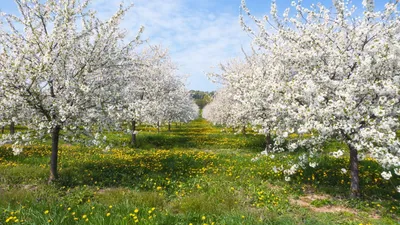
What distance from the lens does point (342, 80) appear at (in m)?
7.76

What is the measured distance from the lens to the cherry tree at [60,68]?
8.28 meters

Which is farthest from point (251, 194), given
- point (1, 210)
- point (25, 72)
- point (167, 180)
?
point (25, 72)

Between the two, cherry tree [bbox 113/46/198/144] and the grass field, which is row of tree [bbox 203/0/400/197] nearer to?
the grass field

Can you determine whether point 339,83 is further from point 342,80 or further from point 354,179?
point 354,179

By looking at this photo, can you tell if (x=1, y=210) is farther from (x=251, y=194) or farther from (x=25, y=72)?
(x=251, y=194)

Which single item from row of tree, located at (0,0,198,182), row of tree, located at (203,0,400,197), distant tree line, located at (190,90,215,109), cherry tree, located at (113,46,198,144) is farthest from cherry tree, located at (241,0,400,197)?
distant tree line, located at (190,90,215,109)

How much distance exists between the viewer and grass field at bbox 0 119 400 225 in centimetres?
605

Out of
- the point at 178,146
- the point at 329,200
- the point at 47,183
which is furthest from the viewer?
the point at 178,146

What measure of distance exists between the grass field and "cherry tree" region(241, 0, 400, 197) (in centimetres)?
137

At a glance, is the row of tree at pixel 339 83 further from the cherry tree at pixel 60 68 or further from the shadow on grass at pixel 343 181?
the cherry tree at pixel 60 68

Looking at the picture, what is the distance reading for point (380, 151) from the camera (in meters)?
Result: 6.45

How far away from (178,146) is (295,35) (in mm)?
14287

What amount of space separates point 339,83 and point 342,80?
48cm

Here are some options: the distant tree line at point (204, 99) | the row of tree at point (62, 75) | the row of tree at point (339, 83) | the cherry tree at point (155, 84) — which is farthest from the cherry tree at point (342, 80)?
the distant tree line at point (204, 99)
